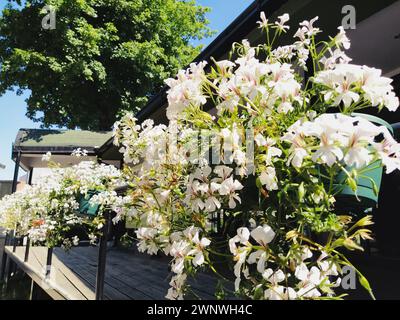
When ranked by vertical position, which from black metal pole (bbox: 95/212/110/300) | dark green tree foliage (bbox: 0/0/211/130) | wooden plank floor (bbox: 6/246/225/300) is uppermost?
dark green tree foliage (bbox: 0/0/211/130)

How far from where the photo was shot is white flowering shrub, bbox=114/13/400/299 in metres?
1.03

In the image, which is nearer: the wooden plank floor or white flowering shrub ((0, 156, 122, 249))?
white flowering shrub ((0, 156, 122, 249))

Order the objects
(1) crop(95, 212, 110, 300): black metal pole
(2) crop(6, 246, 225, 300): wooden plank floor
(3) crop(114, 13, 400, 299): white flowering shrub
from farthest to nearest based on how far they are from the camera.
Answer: (2) crop(6, 246, 225, 300): wooden plank floor < (1) crop(95, 212, 110, 300): black metal pole < (3) crop(114, 13, 400, 299): white flowering shrub

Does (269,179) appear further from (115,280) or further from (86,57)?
(86,57)

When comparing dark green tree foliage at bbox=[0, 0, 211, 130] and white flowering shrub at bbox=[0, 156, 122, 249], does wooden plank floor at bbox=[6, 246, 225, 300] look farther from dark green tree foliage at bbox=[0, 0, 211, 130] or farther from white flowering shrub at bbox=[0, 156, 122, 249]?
dark green tree foliage at bbox=[0, 0, 211, 130]

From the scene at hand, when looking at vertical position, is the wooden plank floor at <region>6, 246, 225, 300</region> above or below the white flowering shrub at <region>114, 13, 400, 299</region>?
below

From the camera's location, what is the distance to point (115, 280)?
5.66m

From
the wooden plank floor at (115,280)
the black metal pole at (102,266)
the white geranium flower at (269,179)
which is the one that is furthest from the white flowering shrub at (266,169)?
the wooden plank floor at (115,280)

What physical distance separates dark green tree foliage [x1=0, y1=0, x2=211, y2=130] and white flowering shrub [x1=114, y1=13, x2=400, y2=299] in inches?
518

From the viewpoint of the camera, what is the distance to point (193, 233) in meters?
1.25

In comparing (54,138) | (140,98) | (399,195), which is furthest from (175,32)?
(399,195)

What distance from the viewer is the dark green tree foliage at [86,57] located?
45.3ft

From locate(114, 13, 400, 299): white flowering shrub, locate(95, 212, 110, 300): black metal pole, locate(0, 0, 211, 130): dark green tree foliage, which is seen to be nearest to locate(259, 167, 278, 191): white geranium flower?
locate(114, 13, 400, 299): white flowering shrub
